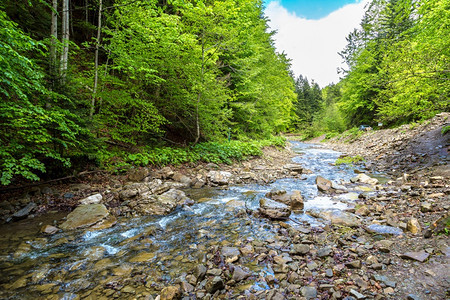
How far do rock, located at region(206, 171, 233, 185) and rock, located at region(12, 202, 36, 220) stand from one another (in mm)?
5062

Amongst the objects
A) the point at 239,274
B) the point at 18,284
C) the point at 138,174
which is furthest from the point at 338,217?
the point at 138,174

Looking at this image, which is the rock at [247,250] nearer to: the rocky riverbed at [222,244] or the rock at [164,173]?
the rocky riverbed at [222,244]

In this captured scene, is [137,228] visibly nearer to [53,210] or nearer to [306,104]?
[53,210]

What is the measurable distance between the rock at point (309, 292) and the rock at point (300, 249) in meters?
0.73

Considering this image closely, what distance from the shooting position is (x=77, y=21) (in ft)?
44.6

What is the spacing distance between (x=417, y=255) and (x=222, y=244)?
273cm

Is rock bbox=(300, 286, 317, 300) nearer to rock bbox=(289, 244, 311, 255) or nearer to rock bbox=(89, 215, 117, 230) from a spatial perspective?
rock bbox=(289, 244, 311, 255)

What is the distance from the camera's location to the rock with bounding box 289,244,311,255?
2.94 metres

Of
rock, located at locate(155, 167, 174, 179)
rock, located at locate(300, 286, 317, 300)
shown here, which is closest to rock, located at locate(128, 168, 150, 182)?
rock, located at locate(155, 167, 174, 179)

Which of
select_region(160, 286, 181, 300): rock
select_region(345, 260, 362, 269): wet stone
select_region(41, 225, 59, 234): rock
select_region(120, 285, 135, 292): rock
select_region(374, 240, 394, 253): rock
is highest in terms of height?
select_region(374, 240, 394, 253): rock

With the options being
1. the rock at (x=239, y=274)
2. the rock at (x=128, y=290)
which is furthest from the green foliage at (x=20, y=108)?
the rock at (x=239, y=274)

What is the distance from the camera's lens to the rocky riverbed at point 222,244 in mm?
2326

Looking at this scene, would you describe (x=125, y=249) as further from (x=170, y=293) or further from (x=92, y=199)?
(x=92, y=199)

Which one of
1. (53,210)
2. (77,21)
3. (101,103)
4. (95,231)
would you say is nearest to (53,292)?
(95,231)
